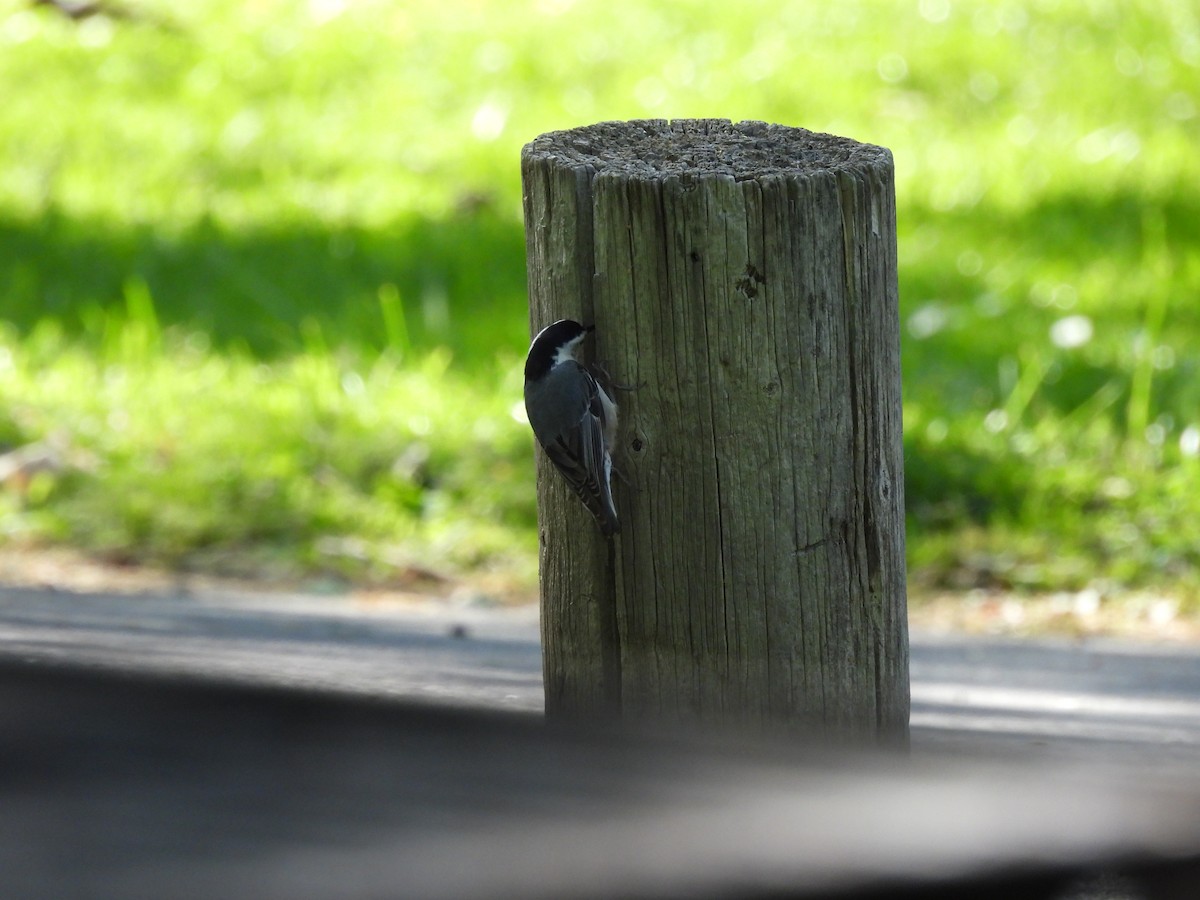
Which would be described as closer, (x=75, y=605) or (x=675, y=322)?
(x=675, y=322)

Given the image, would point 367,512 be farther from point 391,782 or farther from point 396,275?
point 391,782

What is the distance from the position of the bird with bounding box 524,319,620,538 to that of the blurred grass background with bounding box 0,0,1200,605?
8.23 ft

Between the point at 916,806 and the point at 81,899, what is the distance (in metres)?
0.55

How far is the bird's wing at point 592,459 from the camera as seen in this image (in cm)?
180

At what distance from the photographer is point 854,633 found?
1.84 meters

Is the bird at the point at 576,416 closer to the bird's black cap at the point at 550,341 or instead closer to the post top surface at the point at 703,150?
the bird's black cap at the point at 550,341

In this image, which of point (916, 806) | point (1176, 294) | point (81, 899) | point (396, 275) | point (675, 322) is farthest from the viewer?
point (396, 275)

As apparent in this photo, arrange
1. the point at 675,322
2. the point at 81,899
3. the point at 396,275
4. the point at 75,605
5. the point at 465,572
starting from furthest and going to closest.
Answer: the point at 396,275, the point at 465,572, the point at 75,605, the point at 675,322, the point at 81,899

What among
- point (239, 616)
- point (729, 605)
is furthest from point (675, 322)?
point (239, 616)

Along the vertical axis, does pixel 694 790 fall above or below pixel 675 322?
below

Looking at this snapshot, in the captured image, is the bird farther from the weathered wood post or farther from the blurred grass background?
the blurred grass background

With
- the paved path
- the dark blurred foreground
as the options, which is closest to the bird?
the paved path

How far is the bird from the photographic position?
5.93 feet

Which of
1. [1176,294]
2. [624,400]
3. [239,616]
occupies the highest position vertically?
[1176,294]
